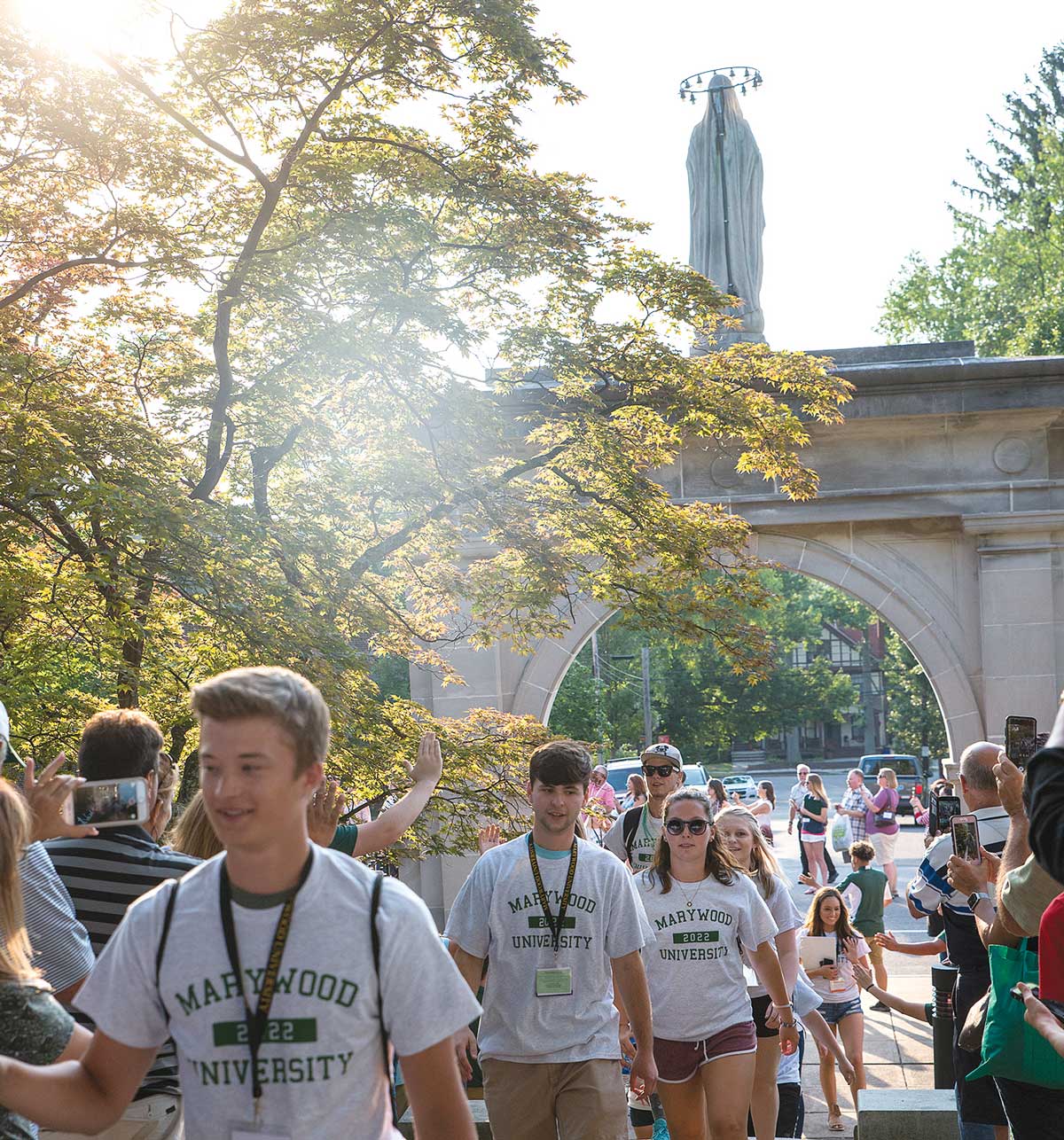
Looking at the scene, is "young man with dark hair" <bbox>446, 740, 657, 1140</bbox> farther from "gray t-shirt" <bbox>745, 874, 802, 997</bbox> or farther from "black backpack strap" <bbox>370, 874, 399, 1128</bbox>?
"black backpack strap" <bbox>370, 874, 399, 1128</bbox>

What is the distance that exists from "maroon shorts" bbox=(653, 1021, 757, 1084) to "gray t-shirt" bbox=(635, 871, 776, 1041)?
1.2 inches

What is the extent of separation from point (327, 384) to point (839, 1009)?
210 inches

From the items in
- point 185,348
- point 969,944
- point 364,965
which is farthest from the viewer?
point 185,348

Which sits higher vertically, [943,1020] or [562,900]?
[562,900]

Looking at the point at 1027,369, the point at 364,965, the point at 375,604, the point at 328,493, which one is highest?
the point at 1027,369

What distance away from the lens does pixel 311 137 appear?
9.55 meters

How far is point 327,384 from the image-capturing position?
384 inches

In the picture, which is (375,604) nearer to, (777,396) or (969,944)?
(969,944)

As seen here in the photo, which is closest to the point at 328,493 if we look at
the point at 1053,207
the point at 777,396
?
the point at 777,396

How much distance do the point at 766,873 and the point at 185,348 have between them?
18.5 feet

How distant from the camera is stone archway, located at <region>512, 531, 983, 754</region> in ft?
53.8

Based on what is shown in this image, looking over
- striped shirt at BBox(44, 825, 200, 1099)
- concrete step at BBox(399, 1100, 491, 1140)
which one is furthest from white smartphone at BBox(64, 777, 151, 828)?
concrete step at BBox(399, 1100, 491, 1140)

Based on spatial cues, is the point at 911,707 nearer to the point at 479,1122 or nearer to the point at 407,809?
the point at 479,1122

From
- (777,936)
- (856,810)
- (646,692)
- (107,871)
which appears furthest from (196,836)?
(646,692)
